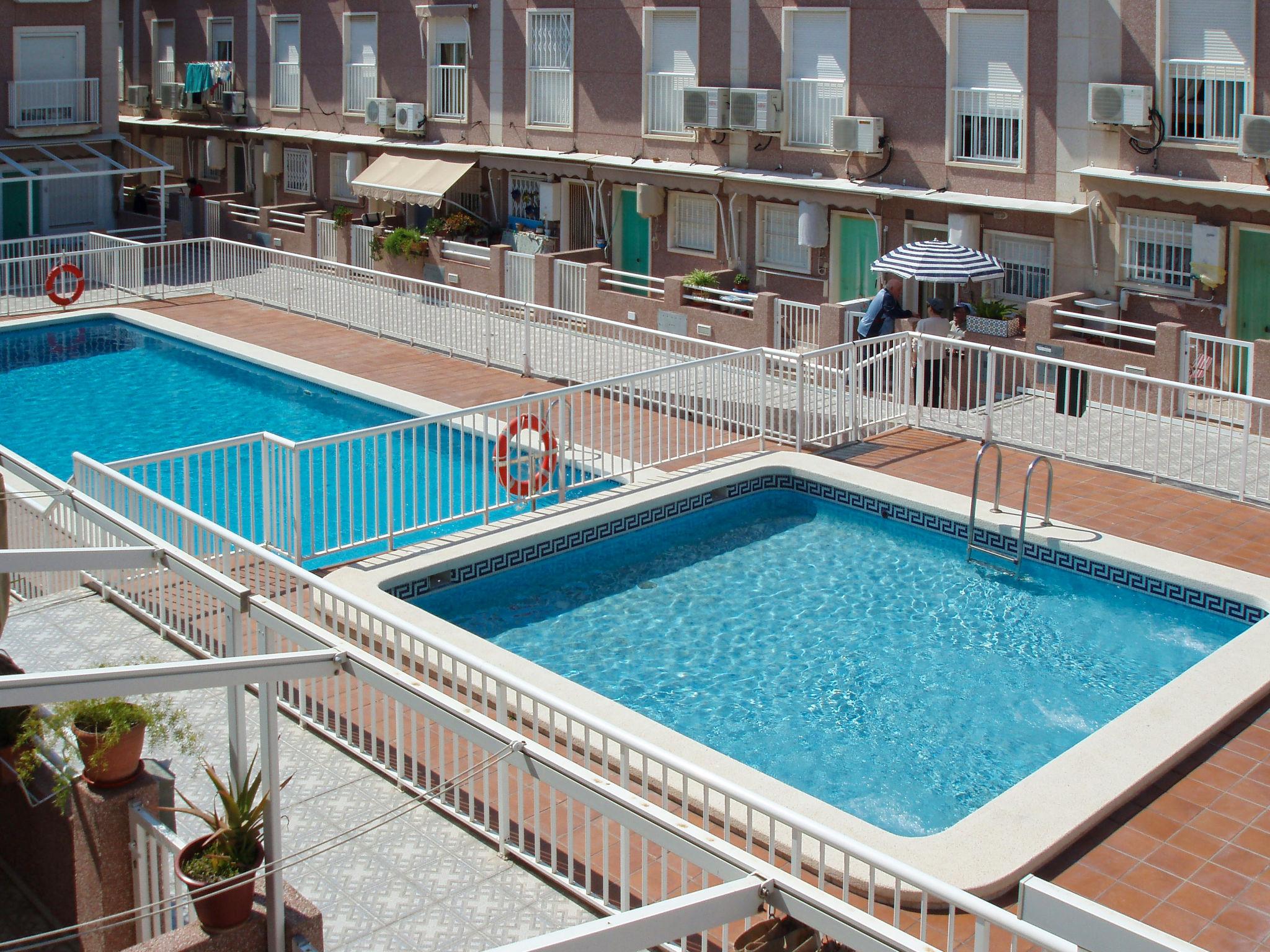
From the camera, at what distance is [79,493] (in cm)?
1003

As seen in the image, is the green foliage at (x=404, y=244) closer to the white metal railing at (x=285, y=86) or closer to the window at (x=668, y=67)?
the window at (x=668, y=67)

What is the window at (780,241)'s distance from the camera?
22734 mm

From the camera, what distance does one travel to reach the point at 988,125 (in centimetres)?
1989

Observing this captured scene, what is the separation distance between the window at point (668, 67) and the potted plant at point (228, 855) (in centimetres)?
1863

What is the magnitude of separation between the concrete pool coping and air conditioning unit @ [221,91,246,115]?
2307cm

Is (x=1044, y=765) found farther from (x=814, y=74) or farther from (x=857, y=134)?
(x=814, y=74)

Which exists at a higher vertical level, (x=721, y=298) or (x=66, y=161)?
(x=66, y=161)

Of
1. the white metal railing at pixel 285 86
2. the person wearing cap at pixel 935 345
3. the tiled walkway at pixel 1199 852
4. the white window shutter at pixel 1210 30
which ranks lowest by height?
the tiled walkway at pixel 1199 852

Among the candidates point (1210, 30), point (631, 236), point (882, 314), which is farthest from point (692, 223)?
point (1210, 30)

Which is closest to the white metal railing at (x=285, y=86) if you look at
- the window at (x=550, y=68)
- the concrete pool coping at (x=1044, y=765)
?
the window at (x=550, y=68)

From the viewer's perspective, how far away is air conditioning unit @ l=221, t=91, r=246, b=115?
111ft

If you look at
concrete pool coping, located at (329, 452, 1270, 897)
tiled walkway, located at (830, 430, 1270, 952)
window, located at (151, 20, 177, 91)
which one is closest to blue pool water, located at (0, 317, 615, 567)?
concrete pool coping, located at (329, 452, 1270, 897)

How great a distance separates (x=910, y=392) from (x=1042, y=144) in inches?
192

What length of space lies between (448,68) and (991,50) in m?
11.9
